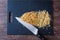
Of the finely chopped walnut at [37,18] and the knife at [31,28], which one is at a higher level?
the finely chopped walnut at [37,18]

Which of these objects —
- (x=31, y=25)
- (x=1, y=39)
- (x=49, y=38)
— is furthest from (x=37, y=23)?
(x=1, y=39)

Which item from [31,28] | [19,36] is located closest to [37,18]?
[31,28]

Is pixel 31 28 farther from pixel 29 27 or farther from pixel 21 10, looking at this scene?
pixel 21 10

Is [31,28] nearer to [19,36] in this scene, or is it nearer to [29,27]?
[29,27]

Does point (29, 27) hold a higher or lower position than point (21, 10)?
lower

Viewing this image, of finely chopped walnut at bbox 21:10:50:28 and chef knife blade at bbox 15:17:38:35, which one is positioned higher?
finely chopped walnut at bbox 21:10:50:28
